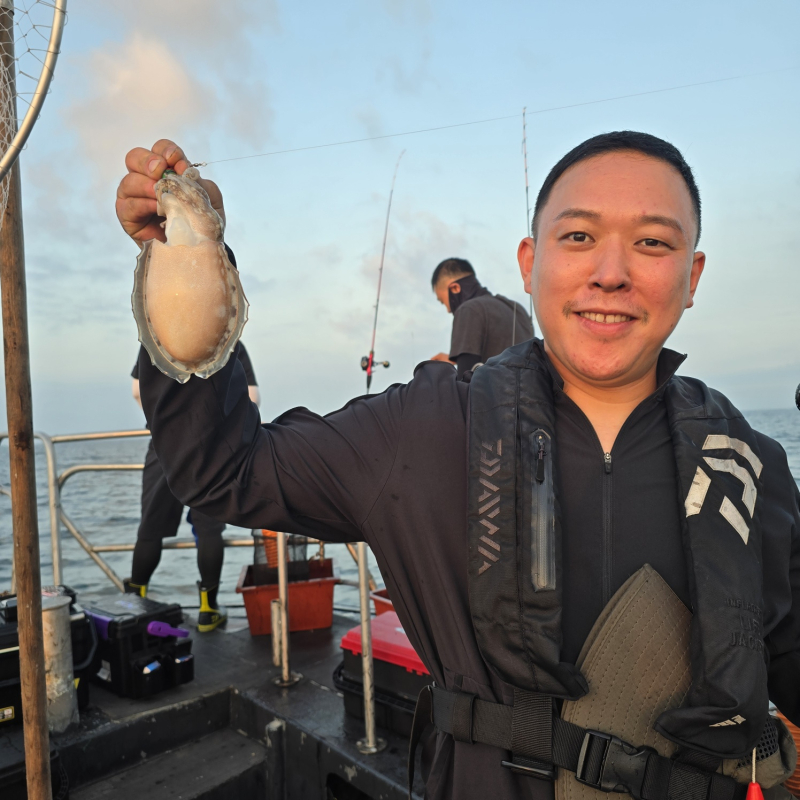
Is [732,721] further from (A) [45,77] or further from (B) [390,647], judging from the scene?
(B) [390,647]

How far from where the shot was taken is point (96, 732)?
291cm

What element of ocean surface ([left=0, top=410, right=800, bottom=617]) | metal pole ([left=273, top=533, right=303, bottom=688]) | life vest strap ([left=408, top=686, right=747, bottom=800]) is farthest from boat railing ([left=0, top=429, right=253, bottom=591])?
life vest strap ([left=408, top=686, right=747, bottom=800])

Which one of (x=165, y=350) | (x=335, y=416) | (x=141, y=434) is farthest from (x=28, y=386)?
(x=141, y=434)

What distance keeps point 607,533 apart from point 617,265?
0.56 m

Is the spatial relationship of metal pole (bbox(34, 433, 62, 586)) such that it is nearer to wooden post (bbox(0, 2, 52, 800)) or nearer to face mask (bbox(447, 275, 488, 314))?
wooden post (bbox(0, 2, 52, 800))

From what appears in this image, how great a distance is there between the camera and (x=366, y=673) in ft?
9.02

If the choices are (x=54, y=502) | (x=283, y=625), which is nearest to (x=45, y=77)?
(x=283, y=625)

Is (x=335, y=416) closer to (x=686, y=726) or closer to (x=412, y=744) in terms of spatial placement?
(x=412, y=744)

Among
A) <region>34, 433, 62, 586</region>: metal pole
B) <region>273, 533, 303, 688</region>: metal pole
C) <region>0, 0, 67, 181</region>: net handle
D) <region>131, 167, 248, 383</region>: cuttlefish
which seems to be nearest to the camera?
<region>0, 0, 67, 181</region>: net handle

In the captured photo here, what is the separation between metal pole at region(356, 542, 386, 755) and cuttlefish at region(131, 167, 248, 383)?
1608mm

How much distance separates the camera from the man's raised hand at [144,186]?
4.07 feet

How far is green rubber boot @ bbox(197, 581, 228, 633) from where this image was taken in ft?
14.8

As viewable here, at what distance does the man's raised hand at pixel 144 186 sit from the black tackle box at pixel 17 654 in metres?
2.23

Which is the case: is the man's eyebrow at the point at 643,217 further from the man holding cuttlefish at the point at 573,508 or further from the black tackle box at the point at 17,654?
the black tackle box at the point at 17,654
